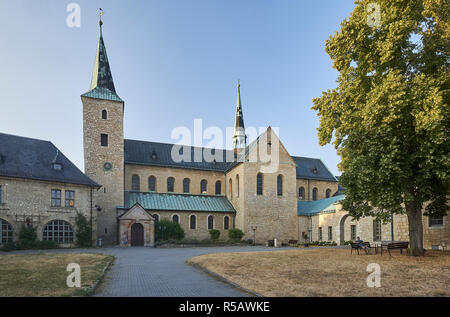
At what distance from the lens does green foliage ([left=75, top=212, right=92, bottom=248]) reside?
3112 centimetres

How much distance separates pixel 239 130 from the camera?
57.3 meters

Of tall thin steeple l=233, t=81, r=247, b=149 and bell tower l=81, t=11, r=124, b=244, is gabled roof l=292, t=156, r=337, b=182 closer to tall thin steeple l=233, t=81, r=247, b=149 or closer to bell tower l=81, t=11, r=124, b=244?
tall thin steeple l=233, t=81, r=247, b=149

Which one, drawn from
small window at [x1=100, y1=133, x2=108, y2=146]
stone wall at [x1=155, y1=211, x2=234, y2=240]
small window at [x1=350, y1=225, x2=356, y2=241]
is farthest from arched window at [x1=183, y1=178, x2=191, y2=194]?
small window at [x1=350, y1=225, x2=356, y2=241]

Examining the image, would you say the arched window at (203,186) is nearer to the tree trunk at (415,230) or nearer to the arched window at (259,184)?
the arched window at (259,184)

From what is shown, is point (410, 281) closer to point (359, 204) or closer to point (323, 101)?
point (359, 204)

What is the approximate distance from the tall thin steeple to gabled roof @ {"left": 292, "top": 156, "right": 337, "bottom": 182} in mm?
10403

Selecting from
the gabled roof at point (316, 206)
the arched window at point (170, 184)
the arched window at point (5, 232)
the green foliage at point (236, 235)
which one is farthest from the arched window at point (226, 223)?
the arched window at point (5, 232)

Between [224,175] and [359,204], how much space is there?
27.0 meters

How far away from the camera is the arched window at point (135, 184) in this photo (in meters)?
39.8

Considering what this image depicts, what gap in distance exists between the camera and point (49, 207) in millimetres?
30156

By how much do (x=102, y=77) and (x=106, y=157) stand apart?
10001 millimetres

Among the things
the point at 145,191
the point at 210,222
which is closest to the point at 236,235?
the point at 210,222

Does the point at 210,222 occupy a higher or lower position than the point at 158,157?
lower

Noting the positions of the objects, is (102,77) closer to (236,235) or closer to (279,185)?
(236,235)
